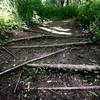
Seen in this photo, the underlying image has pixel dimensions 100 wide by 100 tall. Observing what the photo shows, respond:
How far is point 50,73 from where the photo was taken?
13.4 ft

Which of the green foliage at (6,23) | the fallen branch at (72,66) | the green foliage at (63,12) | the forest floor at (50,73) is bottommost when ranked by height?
the green foliage at (63,12)

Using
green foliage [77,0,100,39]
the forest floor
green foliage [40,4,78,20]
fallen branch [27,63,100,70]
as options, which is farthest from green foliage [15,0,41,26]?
green foliage [40,4,78,20]

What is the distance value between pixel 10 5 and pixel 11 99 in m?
6.21

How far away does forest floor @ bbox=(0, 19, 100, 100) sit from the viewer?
3395mm

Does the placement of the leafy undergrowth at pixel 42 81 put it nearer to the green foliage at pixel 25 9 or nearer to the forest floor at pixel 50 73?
the forest floor at pixel 50 73

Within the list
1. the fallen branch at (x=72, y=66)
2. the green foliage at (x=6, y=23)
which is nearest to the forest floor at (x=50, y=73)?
the fallen branch at (x=72, y=66)

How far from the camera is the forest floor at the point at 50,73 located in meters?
3.39

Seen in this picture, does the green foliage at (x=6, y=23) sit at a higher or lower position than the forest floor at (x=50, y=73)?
higher

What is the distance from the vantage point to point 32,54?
5234mm

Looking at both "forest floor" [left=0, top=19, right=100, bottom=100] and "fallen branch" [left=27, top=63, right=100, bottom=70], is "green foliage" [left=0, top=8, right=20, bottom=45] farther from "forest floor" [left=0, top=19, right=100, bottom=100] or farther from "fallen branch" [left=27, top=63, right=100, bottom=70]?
"fallen branch" [left=27, top=63, right=100, bottom=70]

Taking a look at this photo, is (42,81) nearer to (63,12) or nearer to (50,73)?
(50,73)

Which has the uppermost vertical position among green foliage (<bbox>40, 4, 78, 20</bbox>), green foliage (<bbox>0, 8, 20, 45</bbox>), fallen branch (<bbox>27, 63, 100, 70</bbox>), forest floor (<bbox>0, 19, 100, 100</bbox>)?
green foliage (<bbox>0, 8, 20, 45</bbox>)

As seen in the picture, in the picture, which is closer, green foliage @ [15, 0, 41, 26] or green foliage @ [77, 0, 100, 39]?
green foliage @ [77, 0, 100, 39]

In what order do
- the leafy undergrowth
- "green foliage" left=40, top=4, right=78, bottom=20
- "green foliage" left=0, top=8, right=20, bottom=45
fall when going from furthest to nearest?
1. "green foliage" left=40, top=4, right=78, bottom=20
2. "green foliage" left=0, top=8, right=20, bottom=45
3. the leafy undergrowth
